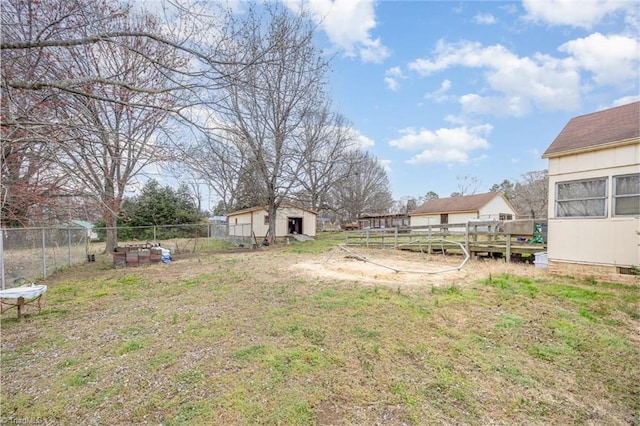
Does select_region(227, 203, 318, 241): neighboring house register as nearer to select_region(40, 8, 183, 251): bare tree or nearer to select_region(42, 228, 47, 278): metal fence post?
select_region(42, 228, 47, 278): metal fence post

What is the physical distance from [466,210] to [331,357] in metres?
26.5

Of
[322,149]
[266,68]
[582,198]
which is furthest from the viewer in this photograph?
[322,149]

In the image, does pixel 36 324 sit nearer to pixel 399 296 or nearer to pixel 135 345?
pixel 135 345

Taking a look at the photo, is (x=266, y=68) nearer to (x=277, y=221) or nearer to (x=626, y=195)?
(x=626, y=195)

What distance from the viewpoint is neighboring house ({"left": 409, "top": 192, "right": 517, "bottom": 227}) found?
26.6m

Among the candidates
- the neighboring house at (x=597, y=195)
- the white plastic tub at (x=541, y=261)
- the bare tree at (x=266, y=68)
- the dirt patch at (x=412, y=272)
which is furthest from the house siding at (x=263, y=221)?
the neighboring house at (x=597, y=195)

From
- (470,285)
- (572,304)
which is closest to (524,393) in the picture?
(572,304)

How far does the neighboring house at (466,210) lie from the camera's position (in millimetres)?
26578

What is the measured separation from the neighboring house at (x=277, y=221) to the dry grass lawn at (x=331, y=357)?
48.5 feet

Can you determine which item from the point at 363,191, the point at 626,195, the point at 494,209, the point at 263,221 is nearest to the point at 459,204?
the point at 494,209

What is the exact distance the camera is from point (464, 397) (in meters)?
2.72

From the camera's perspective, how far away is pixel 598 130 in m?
7.50

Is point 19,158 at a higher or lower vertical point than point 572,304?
higher

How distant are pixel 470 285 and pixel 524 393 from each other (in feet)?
12.6
